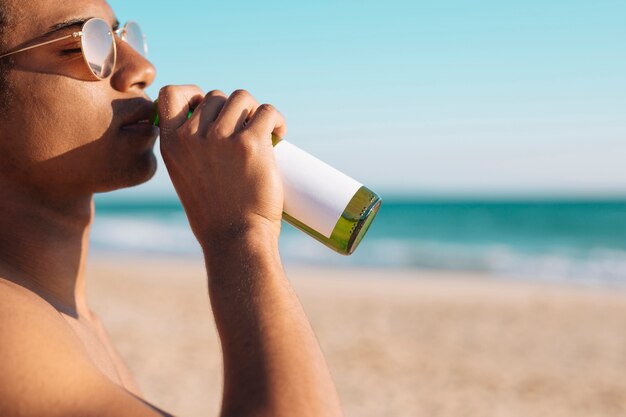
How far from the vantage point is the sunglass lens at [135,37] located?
2.42m

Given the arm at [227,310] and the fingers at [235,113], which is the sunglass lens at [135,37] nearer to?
the arm at [227,310]

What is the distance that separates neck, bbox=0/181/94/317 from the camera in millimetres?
1921

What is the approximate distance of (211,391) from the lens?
7.05 meters

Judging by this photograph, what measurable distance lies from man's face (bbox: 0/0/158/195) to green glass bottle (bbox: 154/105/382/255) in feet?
1.64

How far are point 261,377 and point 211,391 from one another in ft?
19.7

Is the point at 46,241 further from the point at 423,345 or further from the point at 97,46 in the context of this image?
the point at 423,345

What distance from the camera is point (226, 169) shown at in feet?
5.32

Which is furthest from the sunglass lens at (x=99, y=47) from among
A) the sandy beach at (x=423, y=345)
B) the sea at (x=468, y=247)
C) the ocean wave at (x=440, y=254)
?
the ocean wave at (x=440, y=254)

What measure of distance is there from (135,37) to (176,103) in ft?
2.80

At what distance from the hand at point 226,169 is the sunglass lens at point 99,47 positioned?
0.48 metres

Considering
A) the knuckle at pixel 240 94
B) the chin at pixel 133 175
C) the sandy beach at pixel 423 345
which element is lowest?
the sandy beach at pixel 423 345

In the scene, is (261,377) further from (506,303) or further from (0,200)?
(506,303)

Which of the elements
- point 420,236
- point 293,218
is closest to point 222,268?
point 293,218

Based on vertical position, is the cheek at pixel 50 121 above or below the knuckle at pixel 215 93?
below
